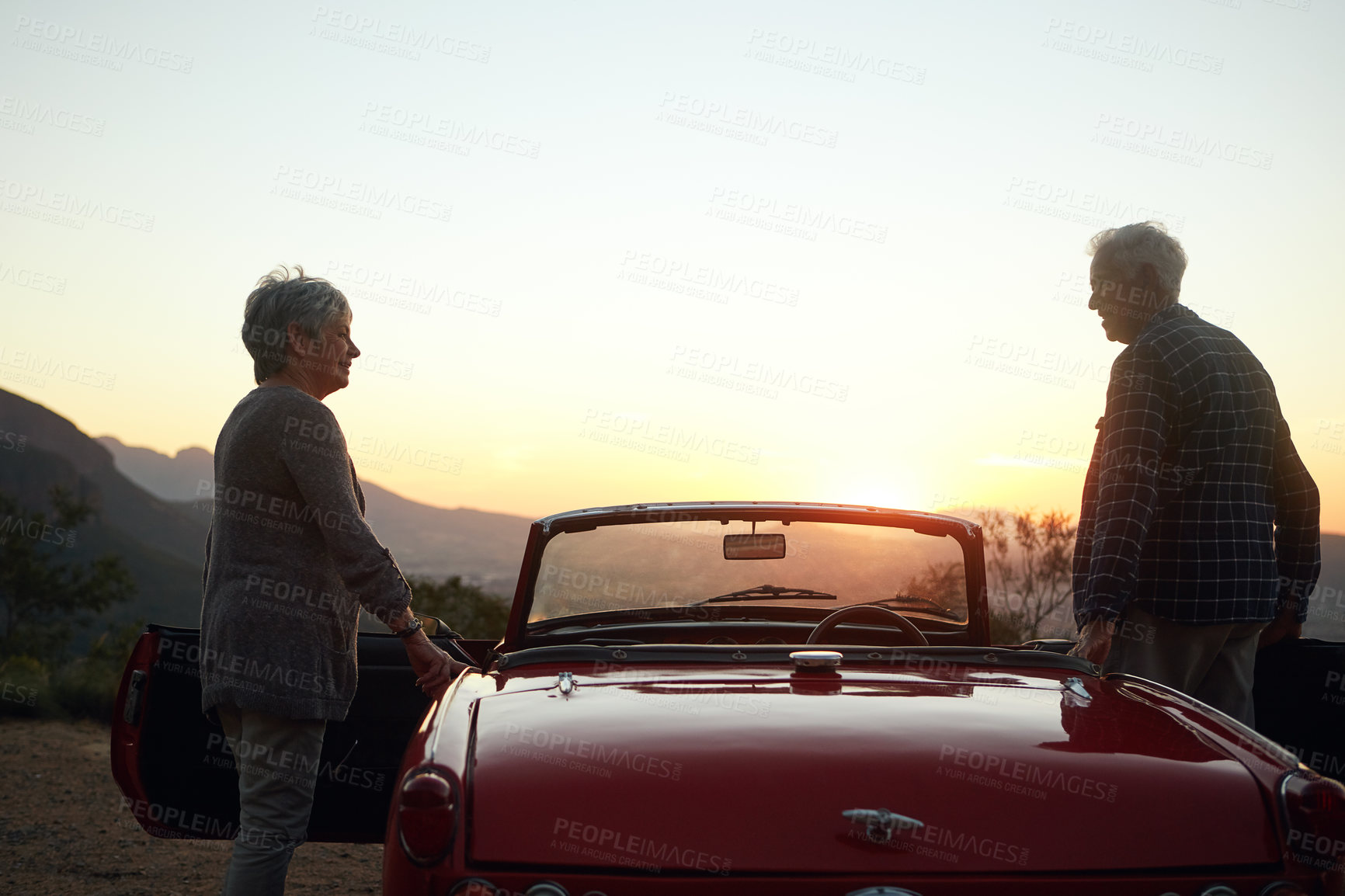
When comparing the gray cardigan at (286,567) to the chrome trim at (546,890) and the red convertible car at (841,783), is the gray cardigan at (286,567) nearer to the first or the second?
the red convertible car at (841,783)

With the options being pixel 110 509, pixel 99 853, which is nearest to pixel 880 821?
pixel 99 853

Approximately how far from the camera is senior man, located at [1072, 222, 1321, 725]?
3396mm

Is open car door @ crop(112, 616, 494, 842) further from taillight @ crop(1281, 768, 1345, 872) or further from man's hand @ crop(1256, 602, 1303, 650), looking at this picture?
man's hand @ crop(1256, 602, 1303, 650)

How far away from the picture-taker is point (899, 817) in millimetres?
1844

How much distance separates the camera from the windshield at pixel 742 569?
369 cm

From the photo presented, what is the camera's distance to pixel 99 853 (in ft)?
20.3

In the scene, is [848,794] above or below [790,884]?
above

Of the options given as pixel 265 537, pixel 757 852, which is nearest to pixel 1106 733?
pixel 757 852

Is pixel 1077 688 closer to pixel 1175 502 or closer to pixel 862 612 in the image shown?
pixel 862 612

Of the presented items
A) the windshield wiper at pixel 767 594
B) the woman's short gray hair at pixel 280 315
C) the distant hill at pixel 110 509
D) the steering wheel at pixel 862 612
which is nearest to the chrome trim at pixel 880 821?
the steering wheel at pixel 862 612

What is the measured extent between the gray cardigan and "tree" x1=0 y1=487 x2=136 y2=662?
23400 millimetres

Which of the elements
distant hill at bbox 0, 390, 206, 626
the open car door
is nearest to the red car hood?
the open car door

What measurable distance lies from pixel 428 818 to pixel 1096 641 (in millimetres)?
2327

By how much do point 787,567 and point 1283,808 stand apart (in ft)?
6.54
